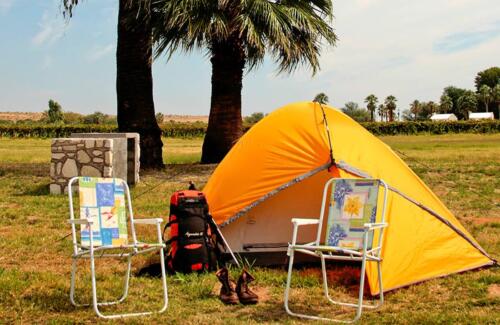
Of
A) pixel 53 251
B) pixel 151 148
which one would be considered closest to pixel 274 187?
pixel 53 251

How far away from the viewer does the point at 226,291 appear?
545cm

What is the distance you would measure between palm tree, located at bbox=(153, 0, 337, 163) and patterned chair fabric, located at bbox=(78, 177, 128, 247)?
10116 millimetres

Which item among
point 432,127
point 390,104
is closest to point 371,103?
point 390,104

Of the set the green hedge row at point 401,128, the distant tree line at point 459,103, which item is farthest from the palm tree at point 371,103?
the green hedge row at point 401,128

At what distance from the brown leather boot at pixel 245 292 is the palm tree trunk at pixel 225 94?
1189 cm

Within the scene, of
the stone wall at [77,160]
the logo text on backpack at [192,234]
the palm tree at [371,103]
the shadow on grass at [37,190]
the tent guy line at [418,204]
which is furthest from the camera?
the palm tree at [371,103]

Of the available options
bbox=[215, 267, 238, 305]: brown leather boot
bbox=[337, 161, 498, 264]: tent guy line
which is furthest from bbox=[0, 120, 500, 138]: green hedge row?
bbox=[215, 267, 238, 305]: brown leather boot

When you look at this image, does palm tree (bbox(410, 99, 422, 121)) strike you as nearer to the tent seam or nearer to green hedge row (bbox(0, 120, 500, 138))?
green hedge row (bbox(0, 120, 500, 138))

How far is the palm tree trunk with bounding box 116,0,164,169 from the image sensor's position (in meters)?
16.3

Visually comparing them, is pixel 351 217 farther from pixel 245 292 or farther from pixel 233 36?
pixel 233 36

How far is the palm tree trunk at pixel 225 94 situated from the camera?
1708cm

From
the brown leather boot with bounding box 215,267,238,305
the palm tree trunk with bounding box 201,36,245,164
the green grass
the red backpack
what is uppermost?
the palm tree trunk with bounding box 201,36,245,164

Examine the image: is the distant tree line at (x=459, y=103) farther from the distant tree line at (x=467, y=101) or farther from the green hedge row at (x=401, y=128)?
the green hedge row at (x=401, y=128)

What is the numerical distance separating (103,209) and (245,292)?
1.35m
